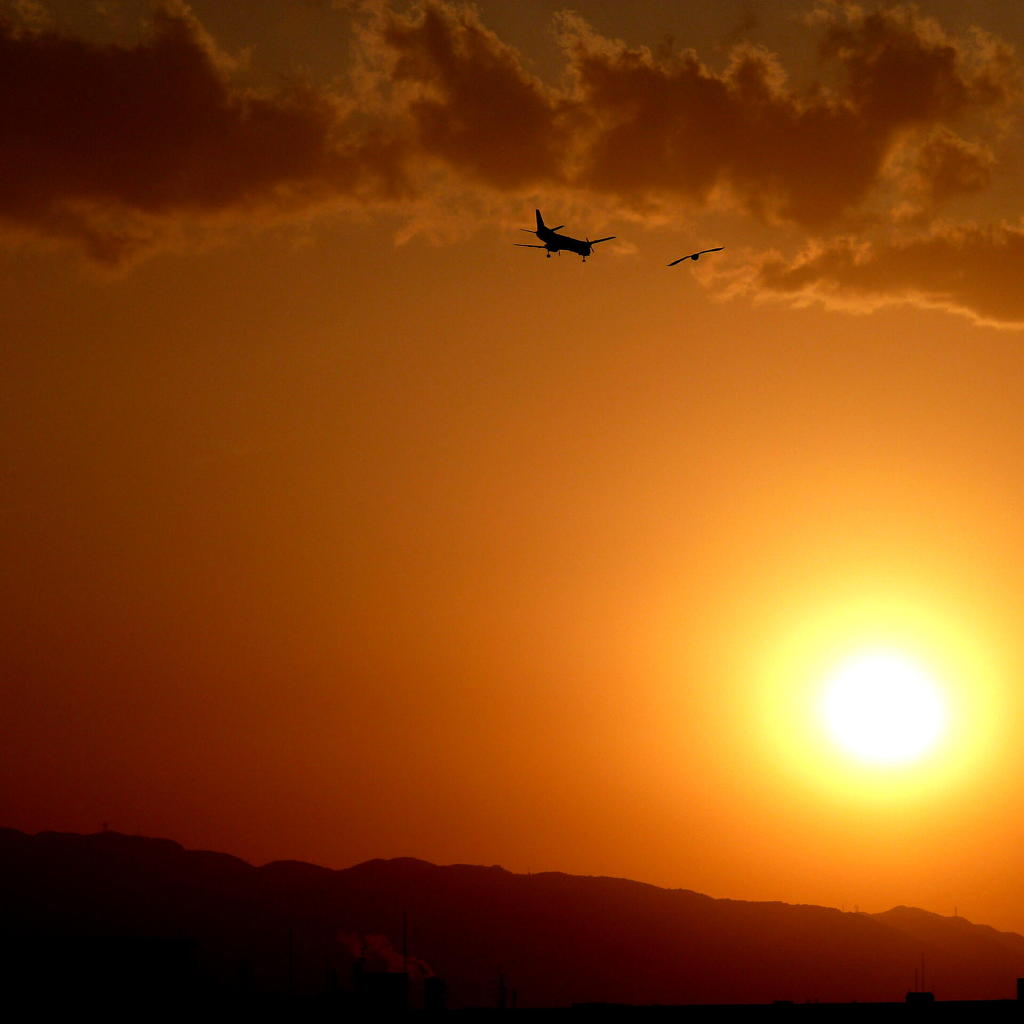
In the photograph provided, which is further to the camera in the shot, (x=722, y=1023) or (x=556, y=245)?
(x=556, y=245)

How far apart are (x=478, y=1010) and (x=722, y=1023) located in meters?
10.3

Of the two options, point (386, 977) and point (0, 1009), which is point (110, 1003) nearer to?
point (0, 1009)

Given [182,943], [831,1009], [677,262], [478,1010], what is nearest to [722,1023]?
[831,1009]

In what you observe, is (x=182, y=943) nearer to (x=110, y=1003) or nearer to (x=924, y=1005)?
(x=110, y=1003)

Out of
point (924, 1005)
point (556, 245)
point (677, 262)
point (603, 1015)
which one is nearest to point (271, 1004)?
point (603, 1015)

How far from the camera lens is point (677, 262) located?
116500 mm

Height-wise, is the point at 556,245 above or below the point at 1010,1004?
above

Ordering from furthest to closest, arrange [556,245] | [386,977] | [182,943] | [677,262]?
1. [556,245]
2. [677,262]
3. [182,943]
4. [386,977]

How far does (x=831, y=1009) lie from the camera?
255 feet

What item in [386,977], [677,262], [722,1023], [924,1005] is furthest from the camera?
[677,262]

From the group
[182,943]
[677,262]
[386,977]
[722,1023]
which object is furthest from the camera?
[677,262]

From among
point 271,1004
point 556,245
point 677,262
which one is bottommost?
point 271,1004

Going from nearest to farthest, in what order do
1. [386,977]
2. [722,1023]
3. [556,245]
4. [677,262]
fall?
[722,1023]
[386,977]
[677,262]
[556,245]

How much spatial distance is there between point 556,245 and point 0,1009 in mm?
66179
